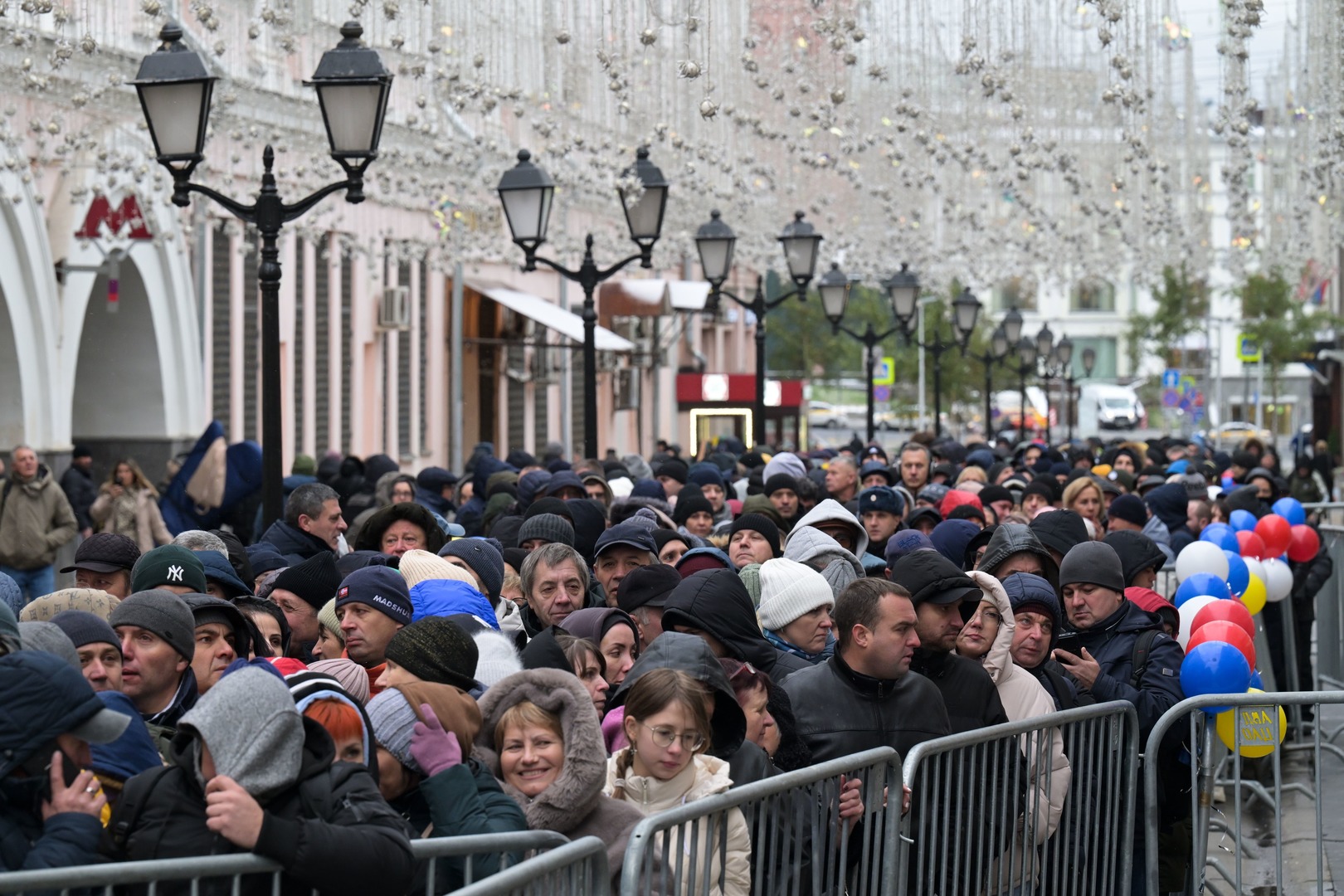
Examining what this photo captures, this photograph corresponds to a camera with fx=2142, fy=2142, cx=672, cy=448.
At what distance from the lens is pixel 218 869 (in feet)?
14.4

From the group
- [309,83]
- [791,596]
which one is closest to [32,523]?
[309,83]

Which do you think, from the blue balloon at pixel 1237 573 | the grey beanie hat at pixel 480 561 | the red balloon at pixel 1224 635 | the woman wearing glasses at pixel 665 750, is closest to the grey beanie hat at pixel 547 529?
the grey beanie hat at pixel 480 561

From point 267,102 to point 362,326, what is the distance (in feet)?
42.9

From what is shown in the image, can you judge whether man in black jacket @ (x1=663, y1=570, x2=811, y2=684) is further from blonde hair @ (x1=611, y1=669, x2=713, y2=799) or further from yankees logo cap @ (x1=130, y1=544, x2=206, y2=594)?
yankees logo cap @ (x1=130, y1=544, x2=206, y2=594)

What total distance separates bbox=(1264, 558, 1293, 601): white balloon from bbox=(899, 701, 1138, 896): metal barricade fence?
5515 mm

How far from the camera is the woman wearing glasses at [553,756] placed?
17.5ft

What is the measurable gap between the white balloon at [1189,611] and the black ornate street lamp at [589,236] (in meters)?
6.73

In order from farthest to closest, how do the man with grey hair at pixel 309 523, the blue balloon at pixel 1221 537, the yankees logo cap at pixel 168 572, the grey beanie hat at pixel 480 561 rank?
the blue balloon at pixel 1221 537 < the man with grey hair at pixel 309 523 < the grey beanie hat at pixel 480 561 < the yankees logo cap at pixel 168 572

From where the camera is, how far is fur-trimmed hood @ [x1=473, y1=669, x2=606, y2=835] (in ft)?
17.5

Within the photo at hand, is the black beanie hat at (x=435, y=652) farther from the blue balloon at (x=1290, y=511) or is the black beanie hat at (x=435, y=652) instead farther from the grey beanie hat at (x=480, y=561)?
the blue balloon at (x=1290, y=511)

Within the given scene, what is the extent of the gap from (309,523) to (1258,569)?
5.78 m

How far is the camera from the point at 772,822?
557 centimetres

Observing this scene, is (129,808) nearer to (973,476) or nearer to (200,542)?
(200,542)

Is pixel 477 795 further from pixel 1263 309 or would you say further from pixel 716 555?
pixel 1263 309
